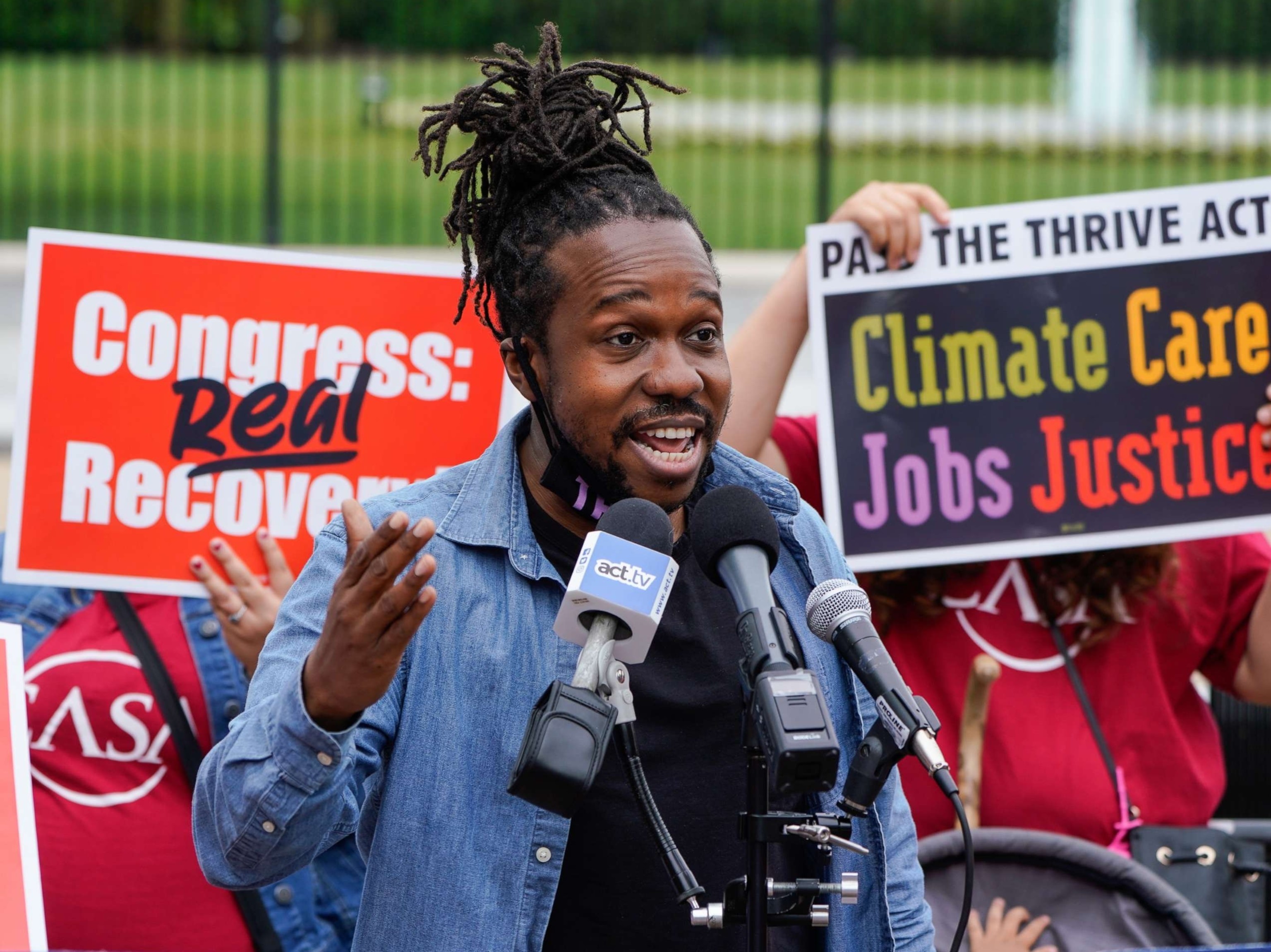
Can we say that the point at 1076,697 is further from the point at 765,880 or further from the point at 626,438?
the point at 765,880

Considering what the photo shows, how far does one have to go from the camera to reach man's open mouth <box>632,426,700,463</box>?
228 centimetres

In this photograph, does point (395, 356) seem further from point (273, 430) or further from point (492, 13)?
point (492, 13)

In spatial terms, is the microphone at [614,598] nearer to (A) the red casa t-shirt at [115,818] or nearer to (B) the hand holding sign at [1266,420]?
(A) the red casa t-shirt at [115,818]

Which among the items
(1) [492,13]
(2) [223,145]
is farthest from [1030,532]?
(1) [492,13]

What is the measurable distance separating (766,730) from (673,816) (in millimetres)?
554

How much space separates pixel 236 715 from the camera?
3018 mm

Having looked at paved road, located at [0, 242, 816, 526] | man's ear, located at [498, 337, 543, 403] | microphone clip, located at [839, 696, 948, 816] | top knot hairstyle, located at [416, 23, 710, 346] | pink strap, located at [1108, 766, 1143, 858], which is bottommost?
pink strap, located at [1108, 766, 1143, 858]

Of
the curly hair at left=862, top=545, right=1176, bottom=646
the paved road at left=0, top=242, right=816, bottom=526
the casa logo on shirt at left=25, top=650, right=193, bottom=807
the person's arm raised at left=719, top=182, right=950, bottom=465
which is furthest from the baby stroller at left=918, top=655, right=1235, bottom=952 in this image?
the paved road at left=0, top=242, right=816, bottom=526

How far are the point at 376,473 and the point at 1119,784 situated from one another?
1518 millimetres

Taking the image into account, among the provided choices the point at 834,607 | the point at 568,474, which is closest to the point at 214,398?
the point at 568,474

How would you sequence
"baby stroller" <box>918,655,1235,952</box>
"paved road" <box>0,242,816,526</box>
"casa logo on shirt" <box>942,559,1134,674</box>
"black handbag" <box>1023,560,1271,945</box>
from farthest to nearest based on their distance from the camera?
1. "paved road" <box>0,242,816,526</box>
2. "casa logo on shirt" <box>942,559,1134,674</box>
3. "black handbag" <box>1023,560,1271,945</box>
4. "baby stroller" <box>918,655,1235,952</box>

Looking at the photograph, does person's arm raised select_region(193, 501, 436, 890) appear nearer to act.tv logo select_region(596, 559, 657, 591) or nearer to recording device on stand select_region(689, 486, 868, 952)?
act.tv logo select_region(596, 559, 657, 591)

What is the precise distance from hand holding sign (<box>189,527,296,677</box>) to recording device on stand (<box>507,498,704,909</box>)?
125 centimetres

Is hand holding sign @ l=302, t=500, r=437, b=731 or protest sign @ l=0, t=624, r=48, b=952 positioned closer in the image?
hand holding sign @ l=302, t=500, r=437, b=731
